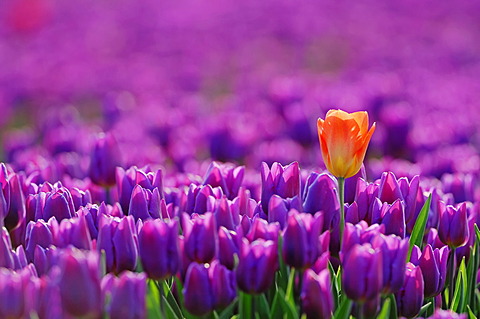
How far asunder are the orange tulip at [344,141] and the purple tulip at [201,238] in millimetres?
428

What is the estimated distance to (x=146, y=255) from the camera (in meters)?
1.88

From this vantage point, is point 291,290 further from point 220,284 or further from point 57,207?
point 57,207

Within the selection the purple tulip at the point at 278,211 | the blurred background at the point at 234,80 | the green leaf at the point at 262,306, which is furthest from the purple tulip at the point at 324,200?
the blurred background at the point at 234,80

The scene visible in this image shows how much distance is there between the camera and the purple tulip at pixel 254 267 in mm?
1833

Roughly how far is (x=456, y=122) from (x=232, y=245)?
3.46m

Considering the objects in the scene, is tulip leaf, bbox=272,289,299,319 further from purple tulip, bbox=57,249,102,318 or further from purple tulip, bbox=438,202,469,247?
purple tulip, bbox=438,202,469,247

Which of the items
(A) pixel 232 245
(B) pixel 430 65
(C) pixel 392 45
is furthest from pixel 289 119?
(C) pixel 392 45

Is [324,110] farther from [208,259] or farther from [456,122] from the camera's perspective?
[208,259]

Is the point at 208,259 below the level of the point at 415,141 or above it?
above

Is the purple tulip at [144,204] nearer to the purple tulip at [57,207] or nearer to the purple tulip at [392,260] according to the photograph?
the purple tulip at [57,207]

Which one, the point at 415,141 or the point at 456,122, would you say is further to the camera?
the point at 456,122

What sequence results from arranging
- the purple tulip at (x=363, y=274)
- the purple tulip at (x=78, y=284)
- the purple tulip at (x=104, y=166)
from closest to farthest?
the purple tulip at (x=78, y=284) < the purple tulip at (x=363, y=274) < the purple tulip at (x=104, y=166)

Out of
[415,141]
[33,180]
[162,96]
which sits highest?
[33,180]

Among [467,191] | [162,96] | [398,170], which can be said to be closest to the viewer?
[467,191]
